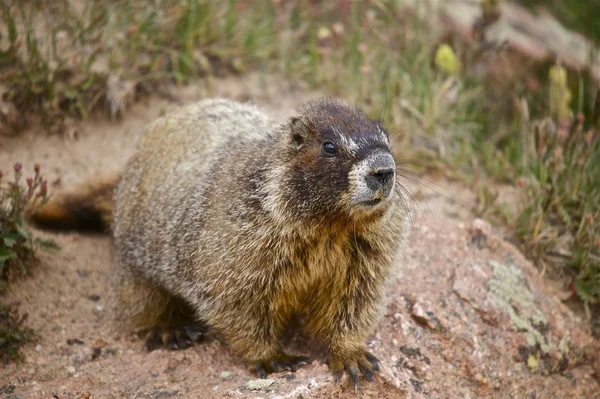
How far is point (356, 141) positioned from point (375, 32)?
433 cm

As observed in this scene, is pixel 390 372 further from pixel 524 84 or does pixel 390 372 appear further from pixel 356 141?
pixel 524 84

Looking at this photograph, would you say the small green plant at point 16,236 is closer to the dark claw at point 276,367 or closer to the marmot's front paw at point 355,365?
the dark claw at point 276,367

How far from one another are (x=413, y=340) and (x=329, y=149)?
1501mm

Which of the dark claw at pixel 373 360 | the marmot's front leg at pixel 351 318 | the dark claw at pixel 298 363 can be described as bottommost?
the dark claw at pixel 298 363

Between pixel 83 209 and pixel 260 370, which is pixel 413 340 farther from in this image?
pixel 83 209

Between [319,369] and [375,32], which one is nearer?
[319,369]

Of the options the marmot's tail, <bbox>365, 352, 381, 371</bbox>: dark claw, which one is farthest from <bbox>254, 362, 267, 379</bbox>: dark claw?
the marmot's tail

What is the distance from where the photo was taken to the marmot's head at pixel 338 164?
11.8ft

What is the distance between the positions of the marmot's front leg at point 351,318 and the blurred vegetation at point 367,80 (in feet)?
5.83

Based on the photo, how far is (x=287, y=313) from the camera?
4391mm

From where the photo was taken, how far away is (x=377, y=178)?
3568mm

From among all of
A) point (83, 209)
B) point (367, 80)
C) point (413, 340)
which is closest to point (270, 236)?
point (413, 340)

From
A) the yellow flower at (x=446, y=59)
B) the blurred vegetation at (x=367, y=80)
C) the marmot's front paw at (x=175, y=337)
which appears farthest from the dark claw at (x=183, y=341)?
the yellow flower at (x=446, y=59)

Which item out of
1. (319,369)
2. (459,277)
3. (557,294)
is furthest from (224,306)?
(557,294)
